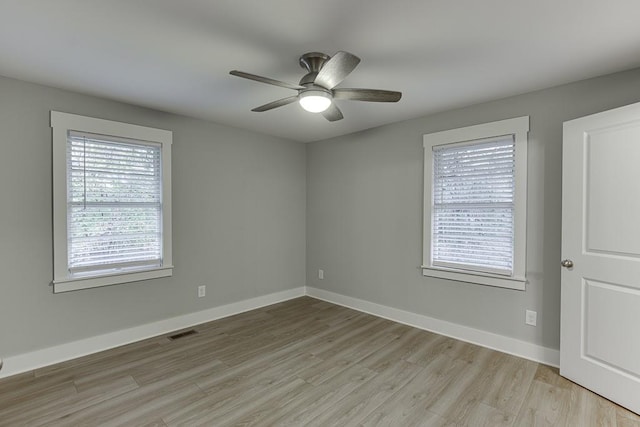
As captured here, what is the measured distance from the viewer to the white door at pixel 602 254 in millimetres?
2129

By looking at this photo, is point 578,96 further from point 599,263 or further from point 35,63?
point 35,63

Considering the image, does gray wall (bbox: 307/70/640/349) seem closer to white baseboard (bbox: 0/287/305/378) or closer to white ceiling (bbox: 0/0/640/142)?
white ceiling (bbox: 0/0/640/142)

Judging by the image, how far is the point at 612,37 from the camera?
193 centimetres

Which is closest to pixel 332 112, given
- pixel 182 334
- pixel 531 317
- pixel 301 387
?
pixel 301 387

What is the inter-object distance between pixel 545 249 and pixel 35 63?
167 inches

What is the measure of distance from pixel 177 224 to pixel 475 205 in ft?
10.3

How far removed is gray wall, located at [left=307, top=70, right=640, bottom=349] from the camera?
8.82ft

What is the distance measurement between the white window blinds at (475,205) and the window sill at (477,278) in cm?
5

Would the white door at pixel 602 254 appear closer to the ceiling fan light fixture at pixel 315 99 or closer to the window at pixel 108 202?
the ceiling fan light fixture at pixel 315 99

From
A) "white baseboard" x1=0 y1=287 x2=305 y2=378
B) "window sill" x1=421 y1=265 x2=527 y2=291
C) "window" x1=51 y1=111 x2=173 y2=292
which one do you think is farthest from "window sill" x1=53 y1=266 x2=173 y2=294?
"window sill" x1=421 y1=265 x2=527 y2=291

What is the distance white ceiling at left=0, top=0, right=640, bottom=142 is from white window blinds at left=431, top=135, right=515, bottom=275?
57 cm

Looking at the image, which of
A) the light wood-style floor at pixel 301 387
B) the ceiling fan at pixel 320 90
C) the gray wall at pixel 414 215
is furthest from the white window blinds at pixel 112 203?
the gray wall at pixel 414 215

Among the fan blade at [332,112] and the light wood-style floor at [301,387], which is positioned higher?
the fan blade at [332,112]

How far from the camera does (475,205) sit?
314cm
